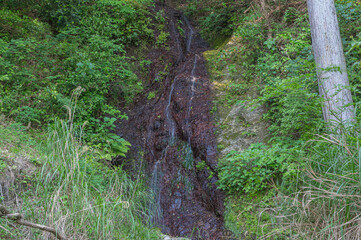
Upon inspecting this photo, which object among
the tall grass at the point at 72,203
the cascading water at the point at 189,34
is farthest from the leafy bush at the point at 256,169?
the cascading water at the point at 189,34

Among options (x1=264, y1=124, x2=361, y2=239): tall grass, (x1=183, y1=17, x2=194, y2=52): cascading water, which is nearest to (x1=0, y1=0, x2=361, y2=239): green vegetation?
(x1=264, y1=124, x2=361, y2=239): tall grass

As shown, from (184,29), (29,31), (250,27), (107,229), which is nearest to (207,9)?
(184,29)

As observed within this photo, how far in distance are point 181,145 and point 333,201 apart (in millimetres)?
3843

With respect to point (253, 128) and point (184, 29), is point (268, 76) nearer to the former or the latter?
point (253, 128)

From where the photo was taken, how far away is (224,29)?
901cm

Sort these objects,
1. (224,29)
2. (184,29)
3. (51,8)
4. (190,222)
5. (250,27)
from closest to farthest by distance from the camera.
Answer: (190,222) < (250,27) < (51,8) < (224,29) < (184,29)

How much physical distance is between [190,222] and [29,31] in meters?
6.77

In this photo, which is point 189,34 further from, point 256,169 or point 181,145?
point 256,169

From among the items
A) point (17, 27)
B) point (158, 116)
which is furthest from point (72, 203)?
point (17, 27)

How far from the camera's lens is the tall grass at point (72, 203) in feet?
8.48

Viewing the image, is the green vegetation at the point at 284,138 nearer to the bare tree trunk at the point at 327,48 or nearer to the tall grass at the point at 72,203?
the bare tree trunk at the point at 327,48

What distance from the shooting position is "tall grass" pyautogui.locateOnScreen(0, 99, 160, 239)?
2586 millimetres

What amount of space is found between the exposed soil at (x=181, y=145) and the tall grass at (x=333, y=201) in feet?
6.36

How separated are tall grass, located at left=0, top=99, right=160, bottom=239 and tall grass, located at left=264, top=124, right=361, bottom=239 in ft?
5.69
